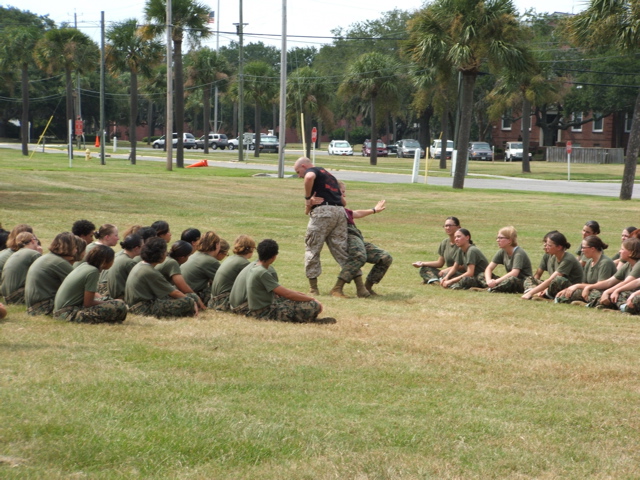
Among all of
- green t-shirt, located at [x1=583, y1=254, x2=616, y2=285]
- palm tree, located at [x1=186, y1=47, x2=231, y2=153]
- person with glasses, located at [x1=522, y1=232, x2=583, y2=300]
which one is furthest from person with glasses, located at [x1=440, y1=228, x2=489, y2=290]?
palm tree, located at [x1=186, y1=47, x2=231, y2=153]

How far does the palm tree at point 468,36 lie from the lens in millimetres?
33281

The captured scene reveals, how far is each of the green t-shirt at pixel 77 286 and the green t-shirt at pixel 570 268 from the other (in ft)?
20.3

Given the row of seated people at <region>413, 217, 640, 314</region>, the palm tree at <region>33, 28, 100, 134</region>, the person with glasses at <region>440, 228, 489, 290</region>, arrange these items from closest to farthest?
1. the row of seated people at <region>413, 217, 640, 314</region>
2. the person with glasses at <region>440, 228, 489, 290</region>
3. the palm tree at <region>33, 28, 100, 134</region>

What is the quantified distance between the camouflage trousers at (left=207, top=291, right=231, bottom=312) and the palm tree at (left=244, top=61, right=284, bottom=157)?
2563 inches

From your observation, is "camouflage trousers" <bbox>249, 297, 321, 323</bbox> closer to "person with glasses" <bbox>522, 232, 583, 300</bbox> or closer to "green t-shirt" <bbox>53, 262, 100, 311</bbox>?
"green t-shirt" <bbox>53, 262, 100, 311</bbox>

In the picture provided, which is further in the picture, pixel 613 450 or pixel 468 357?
pixel 468 357

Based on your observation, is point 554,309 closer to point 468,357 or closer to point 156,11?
point 468,357

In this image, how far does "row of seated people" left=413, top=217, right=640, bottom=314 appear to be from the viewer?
11120 millimetres

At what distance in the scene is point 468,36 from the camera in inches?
1321

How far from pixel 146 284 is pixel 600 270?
5.83m

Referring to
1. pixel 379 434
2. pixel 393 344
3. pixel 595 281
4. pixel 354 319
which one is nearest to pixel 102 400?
pixel 379 434

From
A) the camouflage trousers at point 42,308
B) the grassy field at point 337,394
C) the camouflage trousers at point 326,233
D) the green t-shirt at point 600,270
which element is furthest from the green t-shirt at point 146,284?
the green t-shirt at point 600,270

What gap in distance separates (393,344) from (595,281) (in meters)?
4.35

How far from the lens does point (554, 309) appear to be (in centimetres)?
1140
